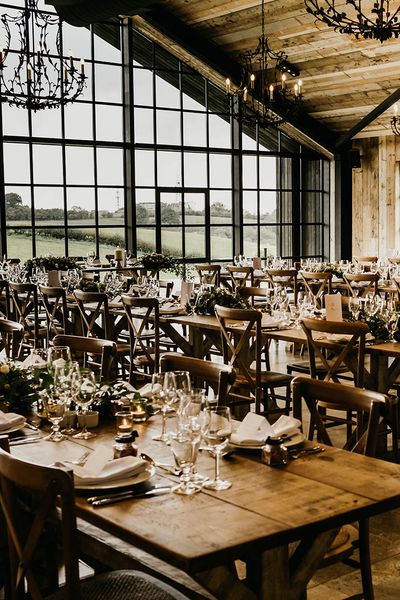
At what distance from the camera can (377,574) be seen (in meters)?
3.56

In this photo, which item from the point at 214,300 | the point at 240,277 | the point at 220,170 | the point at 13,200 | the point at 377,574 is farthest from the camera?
the point at 220,170

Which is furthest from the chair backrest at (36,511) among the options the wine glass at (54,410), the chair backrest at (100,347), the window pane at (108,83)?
the window pane at (108,83)

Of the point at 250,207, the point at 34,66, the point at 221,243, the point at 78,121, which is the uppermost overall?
the point at 78,121

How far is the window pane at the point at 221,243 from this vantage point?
1481cm

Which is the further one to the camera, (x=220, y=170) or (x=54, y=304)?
(x=220, y=170)

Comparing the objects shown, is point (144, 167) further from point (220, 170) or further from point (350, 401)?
point (350, 401)

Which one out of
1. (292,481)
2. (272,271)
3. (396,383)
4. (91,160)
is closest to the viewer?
(292,481)

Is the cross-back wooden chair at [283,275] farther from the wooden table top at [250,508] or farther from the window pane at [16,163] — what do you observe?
the wooden table top at [250,508]

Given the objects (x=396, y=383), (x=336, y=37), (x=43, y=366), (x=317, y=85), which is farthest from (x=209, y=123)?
(x=43, y=366)

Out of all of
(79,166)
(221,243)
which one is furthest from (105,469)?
(221,243)

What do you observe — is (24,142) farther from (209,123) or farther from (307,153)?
(307,153)

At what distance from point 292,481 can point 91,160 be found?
37.1 feet

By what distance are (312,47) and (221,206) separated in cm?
346

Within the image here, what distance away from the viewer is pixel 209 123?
573 inches
